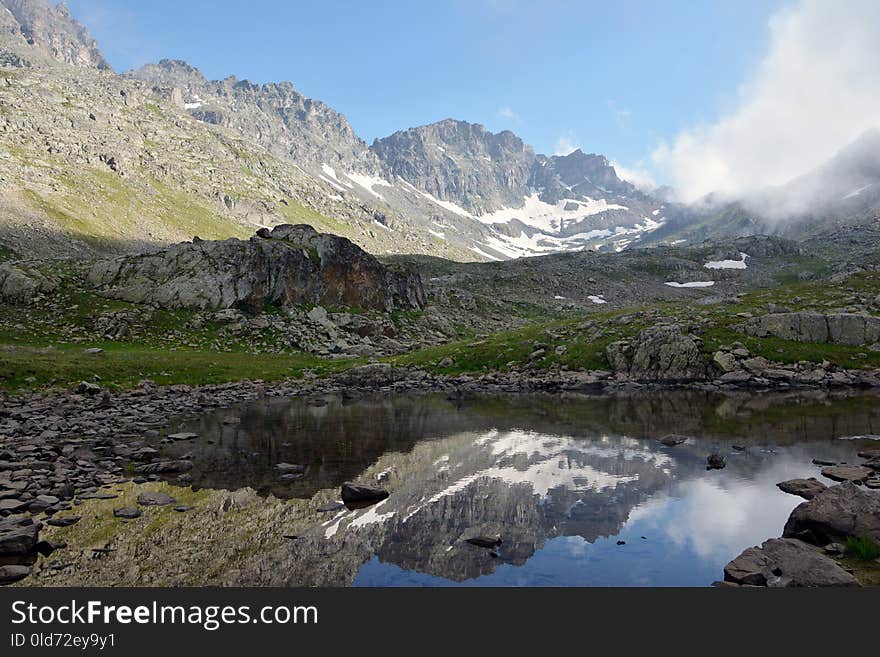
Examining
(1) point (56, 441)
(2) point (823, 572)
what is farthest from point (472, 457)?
(1) point (56, 441)

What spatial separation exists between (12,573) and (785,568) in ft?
67.0

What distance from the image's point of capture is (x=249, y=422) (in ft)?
125

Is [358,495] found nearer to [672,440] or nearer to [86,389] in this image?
[672,440]

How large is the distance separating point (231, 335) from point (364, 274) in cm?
3087

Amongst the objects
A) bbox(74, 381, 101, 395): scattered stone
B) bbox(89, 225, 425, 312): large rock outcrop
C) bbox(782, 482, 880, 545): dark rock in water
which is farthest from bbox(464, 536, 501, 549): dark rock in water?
bbox(89, 225, 425, 312): large rock outcrop

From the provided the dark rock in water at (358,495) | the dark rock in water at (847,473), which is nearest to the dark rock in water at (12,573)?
the dark rock in water at (358,495)

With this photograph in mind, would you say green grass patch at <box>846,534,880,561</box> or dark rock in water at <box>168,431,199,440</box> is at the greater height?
dark rock in water at <box>168,431,199,440</box>

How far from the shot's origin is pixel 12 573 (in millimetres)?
13266

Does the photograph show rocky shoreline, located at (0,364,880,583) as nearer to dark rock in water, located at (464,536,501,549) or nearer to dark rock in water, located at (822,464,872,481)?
dark rock in water, located at (822,464,872,481)

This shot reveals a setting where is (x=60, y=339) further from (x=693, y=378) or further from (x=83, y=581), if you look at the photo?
(x=693, y=378)

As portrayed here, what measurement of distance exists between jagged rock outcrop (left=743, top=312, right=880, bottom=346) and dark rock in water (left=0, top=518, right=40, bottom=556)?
226ft

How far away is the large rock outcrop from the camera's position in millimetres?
77688

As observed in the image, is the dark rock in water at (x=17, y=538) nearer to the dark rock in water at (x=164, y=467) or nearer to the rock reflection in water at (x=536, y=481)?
the rock reflection in water at (x=536, y=481)

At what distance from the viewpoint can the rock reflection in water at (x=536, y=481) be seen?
14.9 meters
